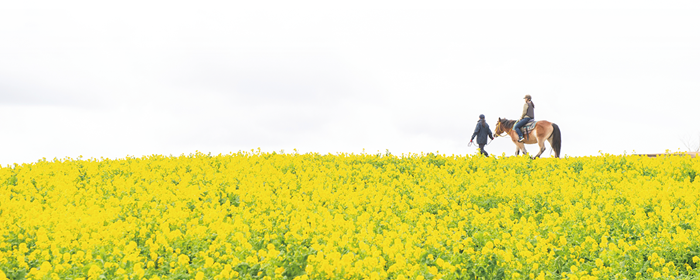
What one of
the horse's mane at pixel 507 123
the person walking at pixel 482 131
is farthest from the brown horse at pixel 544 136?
the person walking at pixel 482 131

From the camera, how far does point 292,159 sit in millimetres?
13469

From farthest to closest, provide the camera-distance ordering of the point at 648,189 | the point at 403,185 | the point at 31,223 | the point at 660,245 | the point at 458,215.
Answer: the point at 403,185 < the point at 648,189 < the point at 458,215 < the point at 31,223 < the point at 660,245

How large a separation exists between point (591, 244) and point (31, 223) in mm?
7421

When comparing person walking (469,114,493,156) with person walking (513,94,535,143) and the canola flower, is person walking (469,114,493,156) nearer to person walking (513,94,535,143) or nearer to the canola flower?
person walking (513,94,535,143)

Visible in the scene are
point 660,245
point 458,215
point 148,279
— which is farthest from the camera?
point 458,215

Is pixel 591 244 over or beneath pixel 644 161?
beneath

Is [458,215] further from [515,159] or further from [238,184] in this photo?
[515,159]

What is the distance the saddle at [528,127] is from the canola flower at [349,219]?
A: 19.7 feet

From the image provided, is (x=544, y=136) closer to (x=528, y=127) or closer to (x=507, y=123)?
(x=528, y=127)

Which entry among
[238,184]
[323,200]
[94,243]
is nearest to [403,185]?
[323,200]

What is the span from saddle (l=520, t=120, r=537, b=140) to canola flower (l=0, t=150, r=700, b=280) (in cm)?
599

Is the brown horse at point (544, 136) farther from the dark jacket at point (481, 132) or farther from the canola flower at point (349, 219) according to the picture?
Answer: the canola flower at point (349, 219)

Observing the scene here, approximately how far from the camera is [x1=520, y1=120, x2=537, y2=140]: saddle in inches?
768

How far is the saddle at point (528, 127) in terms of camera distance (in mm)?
19516
